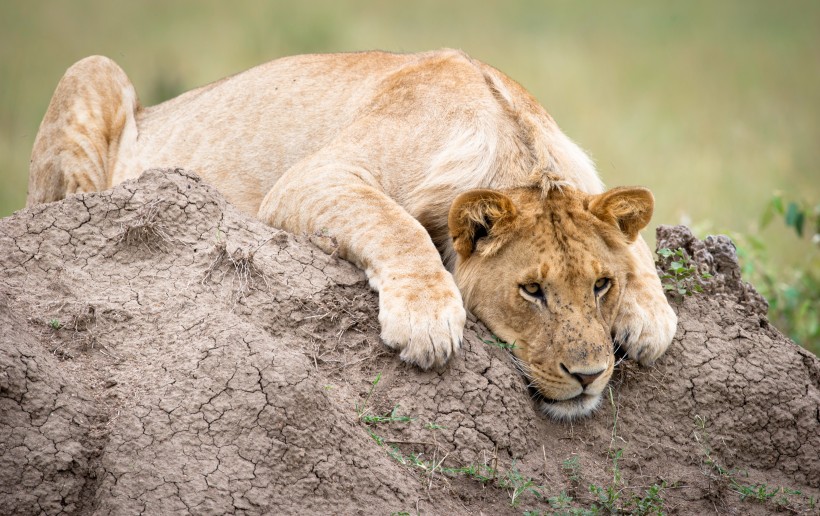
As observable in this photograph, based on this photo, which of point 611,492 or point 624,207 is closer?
point 611,492

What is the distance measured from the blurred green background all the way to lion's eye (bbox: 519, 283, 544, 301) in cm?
600

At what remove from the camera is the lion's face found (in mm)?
4031

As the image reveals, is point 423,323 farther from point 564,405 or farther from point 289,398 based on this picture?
point 564,405

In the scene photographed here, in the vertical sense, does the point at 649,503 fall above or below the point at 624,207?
below

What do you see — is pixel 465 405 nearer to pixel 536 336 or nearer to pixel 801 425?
pixel 536 336

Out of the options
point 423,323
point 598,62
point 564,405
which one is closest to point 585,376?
point 564,405

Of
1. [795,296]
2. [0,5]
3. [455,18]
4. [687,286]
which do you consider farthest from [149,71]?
[687,286]

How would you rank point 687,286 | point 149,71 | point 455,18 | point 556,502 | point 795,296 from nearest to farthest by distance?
point 556,502 → point 687,286 → point 795,296 → point 149,71 → point 455,18

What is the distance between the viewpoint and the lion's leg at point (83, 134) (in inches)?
251

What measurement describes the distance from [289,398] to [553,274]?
49.9 inches

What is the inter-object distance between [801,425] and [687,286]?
85 centimetres

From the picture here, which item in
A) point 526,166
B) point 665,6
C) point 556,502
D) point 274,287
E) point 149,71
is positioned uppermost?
point 526,166

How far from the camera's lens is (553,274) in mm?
4066

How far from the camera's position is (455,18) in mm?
17312
